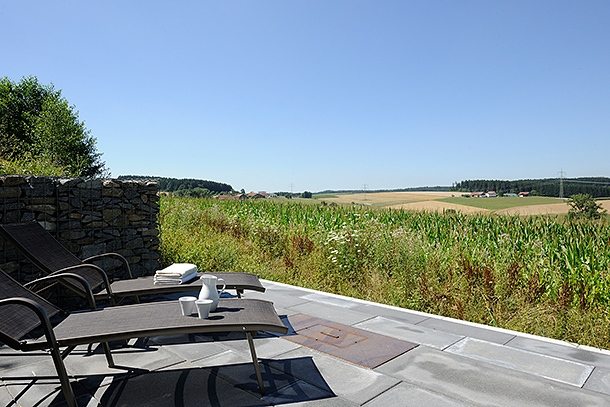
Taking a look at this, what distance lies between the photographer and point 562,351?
10.3 ft

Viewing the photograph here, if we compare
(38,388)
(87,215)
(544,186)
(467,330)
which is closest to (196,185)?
(87,215)

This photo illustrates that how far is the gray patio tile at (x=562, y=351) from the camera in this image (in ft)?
9.64

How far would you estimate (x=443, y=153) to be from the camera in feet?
62.3

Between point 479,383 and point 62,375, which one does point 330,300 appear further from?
point 62,375

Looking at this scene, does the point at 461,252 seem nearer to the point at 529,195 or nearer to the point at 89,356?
the point at 89,356

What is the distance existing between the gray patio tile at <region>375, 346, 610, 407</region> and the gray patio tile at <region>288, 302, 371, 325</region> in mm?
903

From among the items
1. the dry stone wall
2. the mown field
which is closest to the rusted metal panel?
the mown field

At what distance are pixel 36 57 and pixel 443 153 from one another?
51.8 ft

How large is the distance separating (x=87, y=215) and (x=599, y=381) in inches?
194

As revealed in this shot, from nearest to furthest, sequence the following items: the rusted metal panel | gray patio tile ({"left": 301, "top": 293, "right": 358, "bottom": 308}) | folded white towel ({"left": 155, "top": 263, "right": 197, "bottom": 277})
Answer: the rusted metal panel, folded white towel ({"left": 155, "top": 263, "right": 197, "bottom": 277}), gray patio tile ({"left": 301, "top": 293, "right": 358, "bottom": 308})

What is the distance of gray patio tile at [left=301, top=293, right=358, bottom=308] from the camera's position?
4434mm

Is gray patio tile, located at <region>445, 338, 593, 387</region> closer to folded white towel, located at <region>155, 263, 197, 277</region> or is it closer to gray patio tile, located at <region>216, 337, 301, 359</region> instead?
gray patio tile, located at <region>216, 337, 301, 359</region>

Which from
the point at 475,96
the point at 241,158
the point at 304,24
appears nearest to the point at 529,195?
the point at 475,96

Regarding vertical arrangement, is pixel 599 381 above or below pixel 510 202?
below
